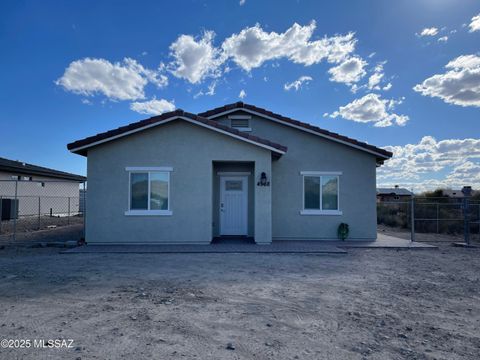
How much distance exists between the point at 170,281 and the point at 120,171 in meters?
5.65

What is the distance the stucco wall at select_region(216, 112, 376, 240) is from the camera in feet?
39.2

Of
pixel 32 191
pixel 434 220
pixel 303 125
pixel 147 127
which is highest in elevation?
pixel 303 125

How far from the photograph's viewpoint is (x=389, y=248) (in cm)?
1055

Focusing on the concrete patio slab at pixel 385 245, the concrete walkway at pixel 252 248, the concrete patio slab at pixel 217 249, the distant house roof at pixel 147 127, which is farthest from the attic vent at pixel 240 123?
the concrete patio slab at pixel 385 245

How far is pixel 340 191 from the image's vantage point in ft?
39.5

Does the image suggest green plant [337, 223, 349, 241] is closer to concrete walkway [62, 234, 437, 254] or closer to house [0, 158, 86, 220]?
concrete walkway [62, 234, 437, 254]

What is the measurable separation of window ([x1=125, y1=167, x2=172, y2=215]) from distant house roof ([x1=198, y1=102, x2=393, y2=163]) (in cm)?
360

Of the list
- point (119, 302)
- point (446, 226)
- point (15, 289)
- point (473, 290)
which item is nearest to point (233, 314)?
point (119, 302)

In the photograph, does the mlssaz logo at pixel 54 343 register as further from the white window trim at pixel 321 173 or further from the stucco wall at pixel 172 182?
the white window trim at pixel 321 173

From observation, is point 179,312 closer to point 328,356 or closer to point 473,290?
point 328,356

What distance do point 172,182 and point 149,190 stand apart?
0.88m

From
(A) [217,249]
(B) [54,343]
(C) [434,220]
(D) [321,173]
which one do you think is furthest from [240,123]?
(B) [54,343]

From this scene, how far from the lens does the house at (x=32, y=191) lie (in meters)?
17.9

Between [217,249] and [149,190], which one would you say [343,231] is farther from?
[149,190]
